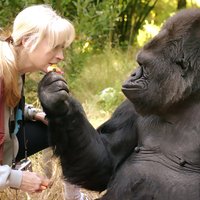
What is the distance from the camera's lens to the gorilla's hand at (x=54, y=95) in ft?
7.48

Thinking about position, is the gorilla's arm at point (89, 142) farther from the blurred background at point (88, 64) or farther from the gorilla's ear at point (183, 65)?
the blurred background at point (88, 64)

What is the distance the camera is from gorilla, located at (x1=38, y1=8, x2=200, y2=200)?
222cm

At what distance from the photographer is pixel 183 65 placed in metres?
2.22

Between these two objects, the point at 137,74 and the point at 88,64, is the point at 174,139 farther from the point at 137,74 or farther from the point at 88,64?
the point at 88,64

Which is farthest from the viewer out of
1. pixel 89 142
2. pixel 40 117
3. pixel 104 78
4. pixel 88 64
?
pixel 88 64

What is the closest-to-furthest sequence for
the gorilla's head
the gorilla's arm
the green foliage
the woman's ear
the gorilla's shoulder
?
1. the gorilla's head
2. the gorilla's arm
3. the gorilla's shoulder
4. the woman's ear
5. the green foliage

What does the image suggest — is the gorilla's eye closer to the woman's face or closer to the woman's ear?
the woman's face

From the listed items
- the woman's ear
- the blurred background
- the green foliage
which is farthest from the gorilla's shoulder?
the green foliage

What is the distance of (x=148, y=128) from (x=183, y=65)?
33 centimetres

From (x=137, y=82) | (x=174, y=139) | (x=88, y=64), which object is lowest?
(x=88, y=64)

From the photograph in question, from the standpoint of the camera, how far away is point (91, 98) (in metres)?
5.71

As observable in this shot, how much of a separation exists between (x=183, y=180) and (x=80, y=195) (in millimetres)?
1076

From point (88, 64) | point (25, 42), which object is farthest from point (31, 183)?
point (88, 64)

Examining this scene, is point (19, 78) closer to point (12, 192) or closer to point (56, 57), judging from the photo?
point (56, 57)
